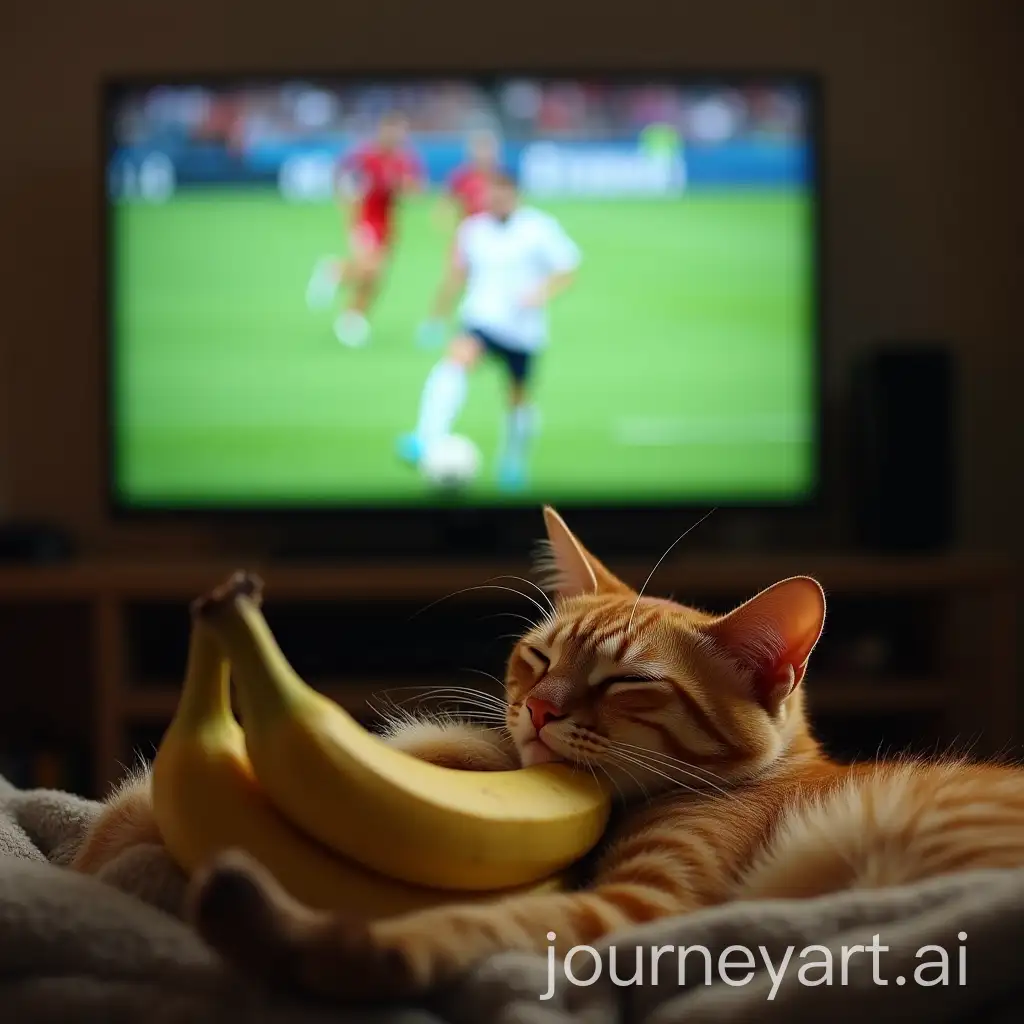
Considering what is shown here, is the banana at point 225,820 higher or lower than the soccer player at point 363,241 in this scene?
lower

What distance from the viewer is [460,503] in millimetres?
2814

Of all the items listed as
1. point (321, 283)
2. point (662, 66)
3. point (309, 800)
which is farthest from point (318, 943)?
point (662, 66)

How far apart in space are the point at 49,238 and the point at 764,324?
70.6 inches

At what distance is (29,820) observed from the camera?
3.20ft

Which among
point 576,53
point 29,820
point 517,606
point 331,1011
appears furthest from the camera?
point 576,53

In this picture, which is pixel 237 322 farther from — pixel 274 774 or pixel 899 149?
pixel 274 774

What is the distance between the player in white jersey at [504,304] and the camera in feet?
9.12

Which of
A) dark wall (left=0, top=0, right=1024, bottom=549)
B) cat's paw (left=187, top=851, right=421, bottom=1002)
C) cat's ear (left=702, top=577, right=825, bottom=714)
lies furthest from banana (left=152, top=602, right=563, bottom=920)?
dark wall (left=0, top=0, right=1024, bottom=549)

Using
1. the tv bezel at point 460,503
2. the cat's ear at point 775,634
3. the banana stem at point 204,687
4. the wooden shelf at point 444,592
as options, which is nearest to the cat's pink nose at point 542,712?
the cat's ear at point 775,634

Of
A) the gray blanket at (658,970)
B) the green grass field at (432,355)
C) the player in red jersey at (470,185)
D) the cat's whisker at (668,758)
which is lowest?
the gray blanket at (658,970)

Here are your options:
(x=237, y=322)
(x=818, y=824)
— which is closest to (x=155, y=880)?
(x=818, y=824)

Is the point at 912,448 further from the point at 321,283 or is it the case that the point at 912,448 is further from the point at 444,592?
the point at 321,283

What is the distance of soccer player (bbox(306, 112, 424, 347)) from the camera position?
2779 millimetres

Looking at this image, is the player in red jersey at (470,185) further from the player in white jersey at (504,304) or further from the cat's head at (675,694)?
the cat's head at (675,694)
